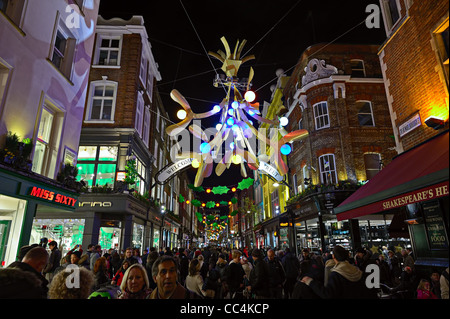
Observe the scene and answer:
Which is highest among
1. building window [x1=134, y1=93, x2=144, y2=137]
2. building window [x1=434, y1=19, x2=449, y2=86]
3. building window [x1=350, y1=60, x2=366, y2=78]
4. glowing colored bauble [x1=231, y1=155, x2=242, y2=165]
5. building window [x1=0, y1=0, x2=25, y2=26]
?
building window [x1=350, y1=60, x2=366, y2=78]

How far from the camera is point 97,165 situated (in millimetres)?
17781

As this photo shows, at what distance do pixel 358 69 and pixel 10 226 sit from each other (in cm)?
2317

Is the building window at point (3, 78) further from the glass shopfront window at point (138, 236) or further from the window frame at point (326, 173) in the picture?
the window frame at point (326, 173)

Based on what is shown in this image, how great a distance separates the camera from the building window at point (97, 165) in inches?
688

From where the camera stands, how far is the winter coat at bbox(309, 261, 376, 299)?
3.21 meters

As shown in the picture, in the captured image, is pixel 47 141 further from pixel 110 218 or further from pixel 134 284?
A: pixel 134 284

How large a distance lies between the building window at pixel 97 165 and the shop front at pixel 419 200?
48.8 feet

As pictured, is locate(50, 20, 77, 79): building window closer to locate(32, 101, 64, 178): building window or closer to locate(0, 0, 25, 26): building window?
locate(32, 101, 64, 178): building window

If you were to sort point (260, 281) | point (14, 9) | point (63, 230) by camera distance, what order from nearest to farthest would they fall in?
point (260, 281), point (14, 9), point (63, 230)

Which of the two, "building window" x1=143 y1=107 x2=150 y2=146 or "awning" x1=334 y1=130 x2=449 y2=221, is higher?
"building window" x1=143 y1=107 x2=150 y2=146

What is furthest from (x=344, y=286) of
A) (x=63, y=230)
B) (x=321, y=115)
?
(x=321, y=115)

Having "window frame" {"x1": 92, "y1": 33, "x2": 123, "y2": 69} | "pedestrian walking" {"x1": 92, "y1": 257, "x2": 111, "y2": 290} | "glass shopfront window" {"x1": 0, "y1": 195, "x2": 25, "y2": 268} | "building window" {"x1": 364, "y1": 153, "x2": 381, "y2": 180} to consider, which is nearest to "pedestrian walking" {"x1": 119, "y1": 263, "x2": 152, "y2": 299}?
"pedestrian walking" {"x1": 92, "y1": 257, "x2": 111, "y2": 290}

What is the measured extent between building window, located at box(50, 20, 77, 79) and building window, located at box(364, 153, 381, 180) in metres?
18.4

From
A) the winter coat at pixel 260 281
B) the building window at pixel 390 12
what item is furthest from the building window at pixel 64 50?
the building window at pixel 390 12
